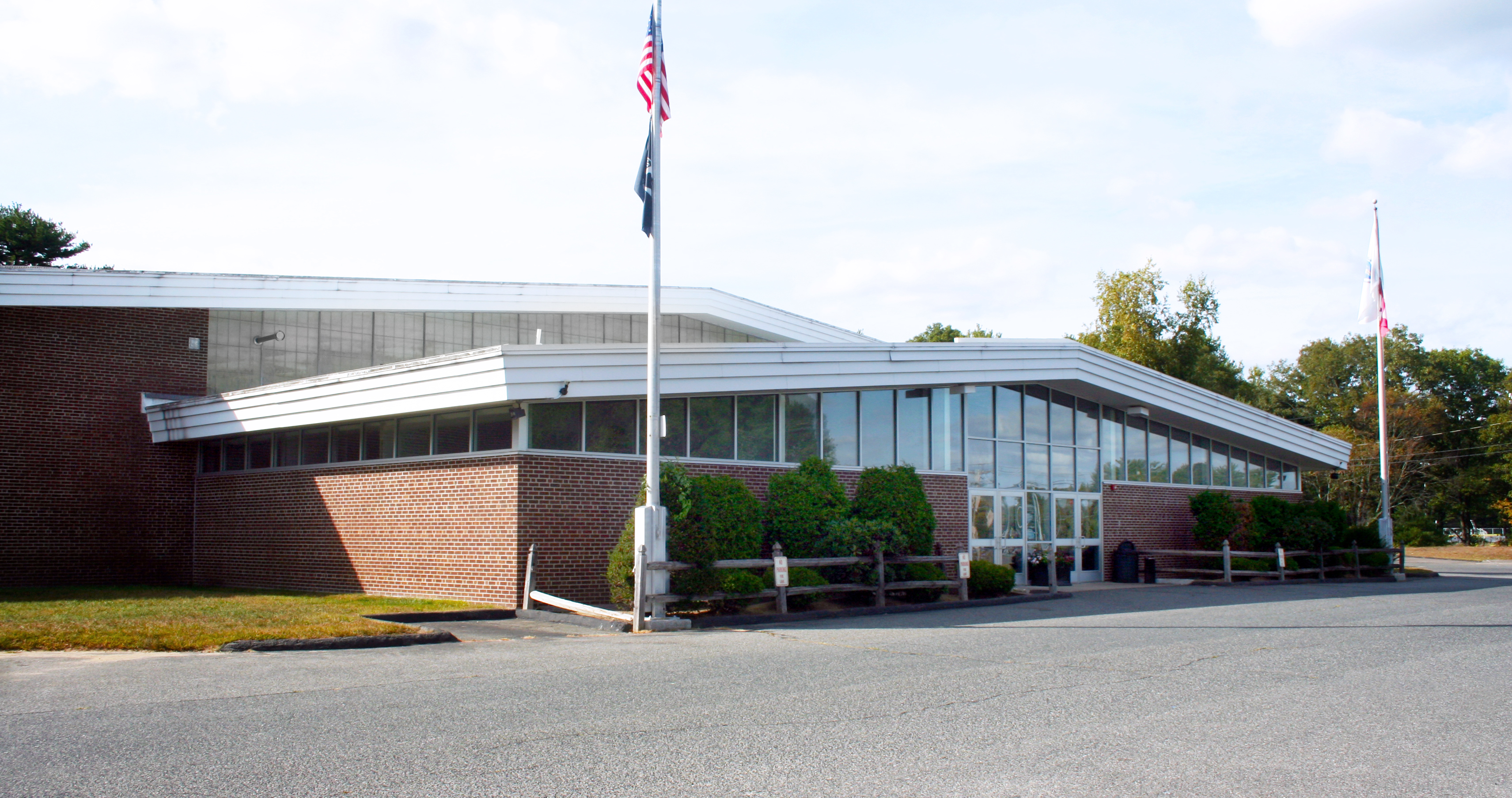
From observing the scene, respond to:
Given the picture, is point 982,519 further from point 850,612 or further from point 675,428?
point 675,428

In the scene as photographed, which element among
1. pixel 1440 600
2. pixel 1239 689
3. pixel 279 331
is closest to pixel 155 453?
pixel 279 331

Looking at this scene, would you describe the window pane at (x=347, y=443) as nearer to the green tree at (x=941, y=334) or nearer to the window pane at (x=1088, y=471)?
the window pane at (x=1088, y=471)

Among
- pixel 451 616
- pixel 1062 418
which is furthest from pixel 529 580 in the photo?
pixel 1062 418

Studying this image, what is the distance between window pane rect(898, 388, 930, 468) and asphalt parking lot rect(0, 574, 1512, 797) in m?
9.71

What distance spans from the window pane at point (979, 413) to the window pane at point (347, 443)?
12.3 metres

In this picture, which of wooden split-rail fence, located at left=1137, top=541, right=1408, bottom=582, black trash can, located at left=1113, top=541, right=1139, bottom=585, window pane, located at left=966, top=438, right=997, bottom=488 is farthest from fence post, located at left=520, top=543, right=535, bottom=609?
wooden split-rail fence, located at left=1137, top=541, right=1408, bottom=582

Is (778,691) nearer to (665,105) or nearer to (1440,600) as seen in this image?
(665,105)

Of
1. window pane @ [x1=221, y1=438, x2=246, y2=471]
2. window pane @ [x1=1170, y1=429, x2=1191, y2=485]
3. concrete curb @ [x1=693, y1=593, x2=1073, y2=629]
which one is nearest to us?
concrete curb @ [x1=693, y1=593, x2=1073, y2=629]

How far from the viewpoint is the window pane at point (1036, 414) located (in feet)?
84.8

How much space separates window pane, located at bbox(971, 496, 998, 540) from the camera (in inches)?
953

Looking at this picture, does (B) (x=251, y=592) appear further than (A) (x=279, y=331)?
No

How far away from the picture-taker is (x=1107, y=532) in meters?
27.6

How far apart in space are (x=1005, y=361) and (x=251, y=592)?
50.0ft

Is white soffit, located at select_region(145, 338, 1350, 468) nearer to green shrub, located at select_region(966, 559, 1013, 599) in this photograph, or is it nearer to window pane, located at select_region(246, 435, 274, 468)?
window pane, located at select_region(246, 435, 274, 468)
